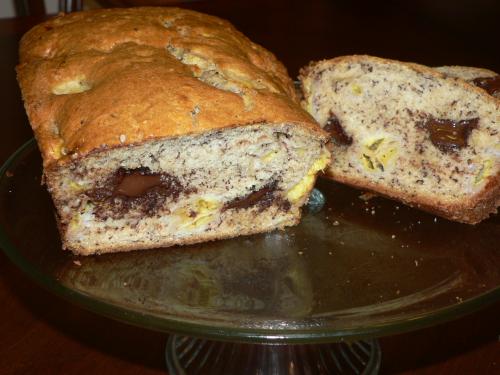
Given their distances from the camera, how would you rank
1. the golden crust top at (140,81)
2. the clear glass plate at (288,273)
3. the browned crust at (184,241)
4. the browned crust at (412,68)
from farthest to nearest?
the browned crust at (412,68)
the browned crust at (184,241)
the golden crust top at (140,81)
the clear glass plate at (288,273)

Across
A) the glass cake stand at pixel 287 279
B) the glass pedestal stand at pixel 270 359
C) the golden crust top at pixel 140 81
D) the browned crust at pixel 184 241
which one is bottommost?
the glass pedestal stand at pixel 270 359

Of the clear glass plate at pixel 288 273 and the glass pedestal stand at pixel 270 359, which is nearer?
the clear glass plate at pixel 288 273

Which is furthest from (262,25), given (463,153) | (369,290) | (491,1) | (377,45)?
(369,290)

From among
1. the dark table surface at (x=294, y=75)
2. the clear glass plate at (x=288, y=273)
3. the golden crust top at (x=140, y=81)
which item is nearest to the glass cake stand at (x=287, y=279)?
the clear glass plate at (x=288, y=273)

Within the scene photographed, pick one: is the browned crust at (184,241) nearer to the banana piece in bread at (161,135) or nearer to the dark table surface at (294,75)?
the banana piece in bread at (161,135)

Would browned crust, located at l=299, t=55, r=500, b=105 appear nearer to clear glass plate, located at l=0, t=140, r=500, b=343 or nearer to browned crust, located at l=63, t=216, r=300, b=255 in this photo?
clear glass plate, located at l=0, t=140, r=500, b=343

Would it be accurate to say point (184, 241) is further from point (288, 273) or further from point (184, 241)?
point (288, 273)
